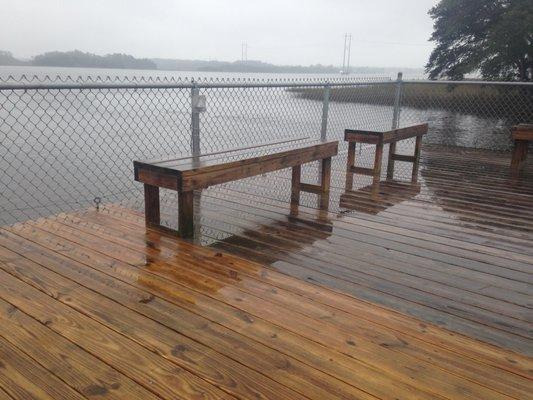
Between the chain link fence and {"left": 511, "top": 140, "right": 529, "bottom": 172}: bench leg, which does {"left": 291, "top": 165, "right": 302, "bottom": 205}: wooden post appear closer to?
the chain link fence

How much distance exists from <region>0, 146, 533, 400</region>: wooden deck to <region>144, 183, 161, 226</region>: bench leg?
116 mm

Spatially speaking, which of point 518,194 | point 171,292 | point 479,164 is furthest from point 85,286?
point 479,164

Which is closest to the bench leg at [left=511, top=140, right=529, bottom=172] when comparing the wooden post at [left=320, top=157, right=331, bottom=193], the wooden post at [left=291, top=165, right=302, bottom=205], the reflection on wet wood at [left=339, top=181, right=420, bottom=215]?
the reflection on wet wood at [left=339, top=181, right=420, bottom=215]

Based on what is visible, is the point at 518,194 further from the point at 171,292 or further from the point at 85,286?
the point at 85,286

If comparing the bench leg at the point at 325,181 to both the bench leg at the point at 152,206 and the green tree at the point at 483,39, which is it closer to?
the bench leg at the point at 152,206

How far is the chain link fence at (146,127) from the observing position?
452cm

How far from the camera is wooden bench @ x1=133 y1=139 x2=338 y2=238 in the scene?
321 centimetres

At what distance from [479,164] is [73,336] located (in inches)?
242

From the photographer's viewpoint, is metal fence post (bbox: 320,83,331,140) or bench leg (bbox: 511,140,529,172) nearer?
metal fence post (bbox: 320,83,331,140)

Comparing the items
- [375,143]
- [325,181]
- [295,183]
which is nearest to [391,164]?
[375,143]

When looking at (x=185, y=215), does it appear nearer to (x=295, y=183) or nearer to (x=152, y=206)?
(x=152, y=206)

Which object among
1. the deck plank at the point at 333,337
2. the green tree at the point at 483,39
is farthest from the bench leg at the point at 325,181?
the green tree at the point at 483,39

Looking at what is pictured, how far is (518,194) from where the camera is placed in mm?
4988

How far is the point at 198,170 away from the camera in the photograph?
3.24m
